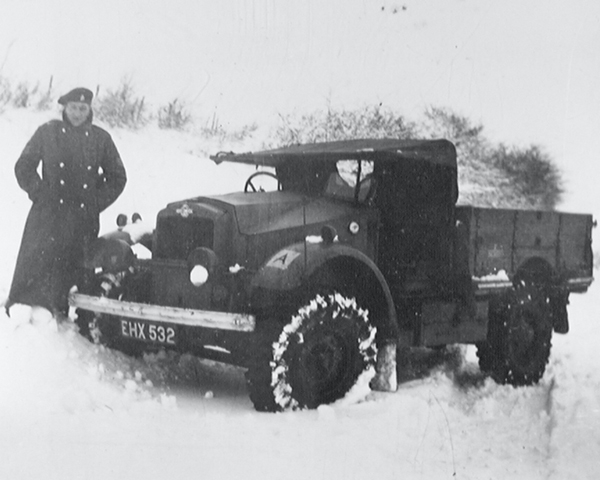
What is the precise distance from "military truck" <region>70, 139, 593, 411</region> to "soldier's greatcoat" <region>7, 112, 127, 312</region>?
0.15 metres

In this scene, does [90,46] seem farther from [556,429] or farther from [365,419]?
[556,429]

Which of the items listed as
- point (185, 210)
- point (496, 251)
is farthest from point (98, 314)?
point (496, 251)

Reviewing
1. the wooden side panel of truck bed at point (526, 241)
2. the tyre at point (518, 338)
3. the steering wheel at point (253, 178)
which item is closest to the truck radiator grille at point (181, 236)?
the steering wheel at point (253, 178)

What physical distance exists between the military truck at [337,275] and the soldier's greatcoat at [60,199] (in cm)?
15

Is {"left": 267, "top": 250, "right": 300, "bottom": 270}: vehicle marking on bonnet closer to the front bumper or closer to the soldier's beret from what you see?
the front bumper

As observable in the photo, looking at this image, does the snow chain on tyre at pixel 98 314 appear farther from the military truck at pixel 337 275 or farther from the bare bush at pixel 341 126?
the bare bush at pixel 341 126

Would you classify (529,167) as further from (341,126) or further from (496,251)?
(341,126)

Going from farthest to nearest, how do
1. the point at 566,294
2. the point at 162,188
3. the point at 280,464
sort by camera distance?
the point at 566,294 < the point at 162,188 < the point at 280,464

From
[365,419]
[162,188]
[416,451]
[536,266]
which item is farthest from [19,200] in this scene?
[536,266]

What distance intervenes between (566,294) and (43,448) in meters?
3.32

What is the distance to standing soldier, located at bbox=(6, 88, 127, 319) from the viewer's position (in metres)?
4.98

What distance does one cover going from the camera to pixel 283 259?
4566 millimetres

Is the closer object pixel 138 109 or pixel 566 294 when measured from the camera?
pixel 138 109

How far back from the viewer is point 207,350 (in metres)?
4.82
